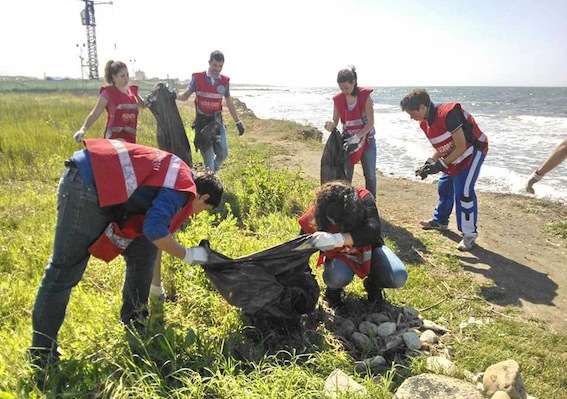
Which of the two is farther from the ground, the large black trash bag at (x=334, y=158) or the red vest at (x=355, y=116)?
the red vest at (x=355, y=116)

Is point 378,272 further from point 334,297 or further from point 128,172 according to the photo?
point 128,172

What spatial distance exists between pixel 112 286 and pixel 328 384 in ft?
5.72

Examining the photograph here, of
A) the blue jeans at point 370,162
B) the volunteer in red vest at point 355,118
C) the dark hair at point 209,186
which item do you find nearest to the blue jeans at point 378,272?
the dark hair at point 209,186

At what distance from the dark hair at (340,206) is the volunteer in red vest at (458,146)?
1.84 m

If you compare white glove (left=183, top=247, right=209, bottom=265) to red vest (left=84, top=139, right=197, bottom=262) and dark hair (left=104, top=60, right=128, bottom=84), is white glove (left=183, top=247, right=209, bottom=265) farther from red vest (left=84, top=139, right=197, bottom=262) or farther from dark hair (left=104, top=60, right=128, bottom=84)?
dark hair (left=104, top=60, right=128, bottom=84)

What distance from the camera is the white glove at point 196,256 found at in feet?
6.91

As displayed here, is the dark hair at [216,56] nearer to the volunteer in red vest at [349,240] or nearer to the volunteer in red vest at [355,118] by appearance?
Answer: the volunteer in red vest at [355,118]

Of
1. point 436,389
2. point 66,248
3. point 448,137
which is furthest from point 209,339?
point 448,137

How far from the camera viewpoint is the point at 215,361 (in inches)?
83.4

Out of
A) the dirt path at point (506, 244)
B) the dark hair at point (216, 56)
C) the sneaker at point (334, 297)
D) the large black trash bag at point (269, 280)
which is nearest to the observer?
the large black trash bag at point (269, 280)

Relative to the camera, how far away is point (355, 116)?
14.7 feet

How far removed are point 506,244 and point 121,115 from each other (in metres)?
4.26

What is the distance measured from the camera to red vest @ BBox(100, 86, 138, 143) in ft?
13.9

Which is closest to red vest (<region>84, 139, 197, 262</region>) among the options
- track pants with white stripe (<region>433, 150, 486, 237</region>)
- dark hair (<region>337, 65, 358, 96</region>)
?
dark hair (<region>337, 65, 358, 96</region>)
